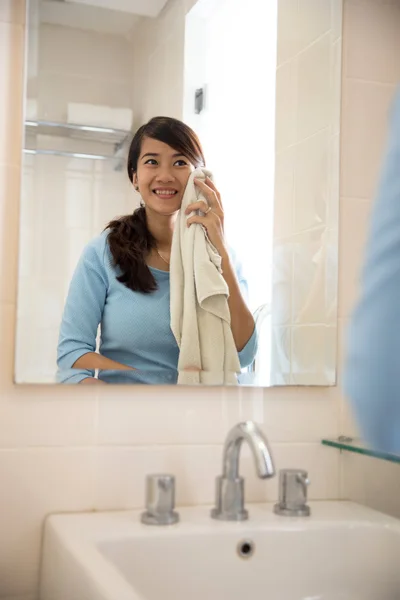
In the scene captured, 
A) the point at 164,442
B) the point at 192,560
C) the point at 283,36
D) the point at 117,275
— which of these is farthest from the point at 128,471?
the point at 283,36

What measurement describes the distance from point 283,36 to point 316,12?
8 cm

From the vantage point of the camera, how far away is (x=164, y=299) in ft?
3.51

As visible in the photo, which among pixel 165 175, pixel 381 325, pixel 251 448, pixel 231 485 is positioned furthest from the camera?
pixel 165 175

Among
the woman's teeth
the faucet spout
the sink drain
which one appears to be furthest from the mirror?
the sink drain

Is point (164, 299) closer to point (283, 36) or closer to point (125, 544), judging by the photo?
point (125, 544)

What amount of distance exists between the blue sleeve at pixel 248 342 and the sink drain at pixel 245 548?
27cm

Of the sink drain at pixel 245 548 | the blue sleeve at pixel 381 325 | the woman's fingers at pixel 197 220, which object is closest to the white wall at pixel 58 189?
the woman's fingers at pixel 197 220

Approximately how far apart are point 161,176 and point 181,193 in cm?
4

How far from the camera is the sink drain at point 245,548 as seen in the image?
3.14 ft

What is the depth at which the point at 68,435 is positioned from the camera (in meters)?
1.03

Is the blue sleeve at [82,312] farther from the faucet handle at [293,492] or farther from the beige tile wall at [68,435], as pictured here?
the faucet handle at [293,492]

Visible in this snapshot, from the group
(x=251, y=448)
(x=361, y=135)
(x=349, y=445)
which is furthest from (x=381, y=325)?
(x=361, y=135)

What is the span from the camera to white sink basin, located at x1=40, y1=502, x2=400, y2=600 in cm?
91

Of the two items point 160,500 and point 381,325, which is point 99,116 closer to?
point 160,500
